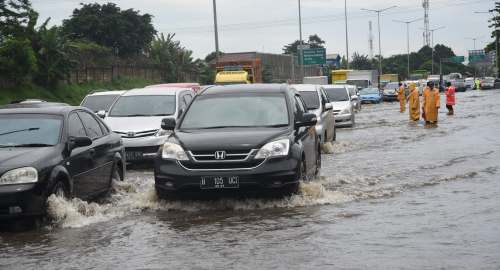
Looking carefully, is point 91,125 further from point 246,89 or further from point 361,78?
point 361,78

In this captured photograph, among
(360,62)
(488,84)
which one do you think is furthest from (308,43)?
(488,84)

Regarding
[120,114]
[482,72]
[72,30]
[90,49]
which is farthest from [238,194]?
[482,72]

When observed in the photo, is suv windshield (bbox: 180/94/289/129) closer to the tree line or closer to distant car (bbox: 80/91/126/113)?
distant car (bbox: 80/91/126/113)

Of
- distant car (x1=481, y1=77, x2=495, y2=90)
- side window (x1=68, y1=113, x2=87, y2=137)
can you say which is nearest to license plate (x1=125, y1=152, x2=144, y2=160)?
side window (x1=68, y1=113, x2=87, y2=137)

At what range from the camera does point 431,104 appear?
1073 inches

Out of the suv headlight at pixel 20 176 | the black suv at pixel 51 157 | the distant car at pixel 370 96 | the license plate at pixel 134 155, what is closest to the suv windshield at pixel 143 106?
the license plate at pixel 134 155

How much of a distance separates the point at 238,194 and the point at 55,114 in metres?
2.51

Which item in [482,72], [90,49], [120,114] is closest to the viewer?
[120,114]

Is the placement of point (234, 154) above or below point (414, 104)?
above

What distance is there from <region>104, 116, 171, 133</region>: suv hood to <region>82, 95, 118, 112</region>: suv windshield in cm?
460

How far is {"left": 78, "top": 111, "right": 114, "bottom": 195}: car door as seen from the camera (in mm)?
10531

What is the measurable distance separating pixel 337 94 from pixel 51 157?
2003 centimetres

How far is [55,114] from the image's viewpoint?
10.2m

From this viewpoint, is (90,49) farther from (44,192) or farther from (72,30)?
(44,192)
